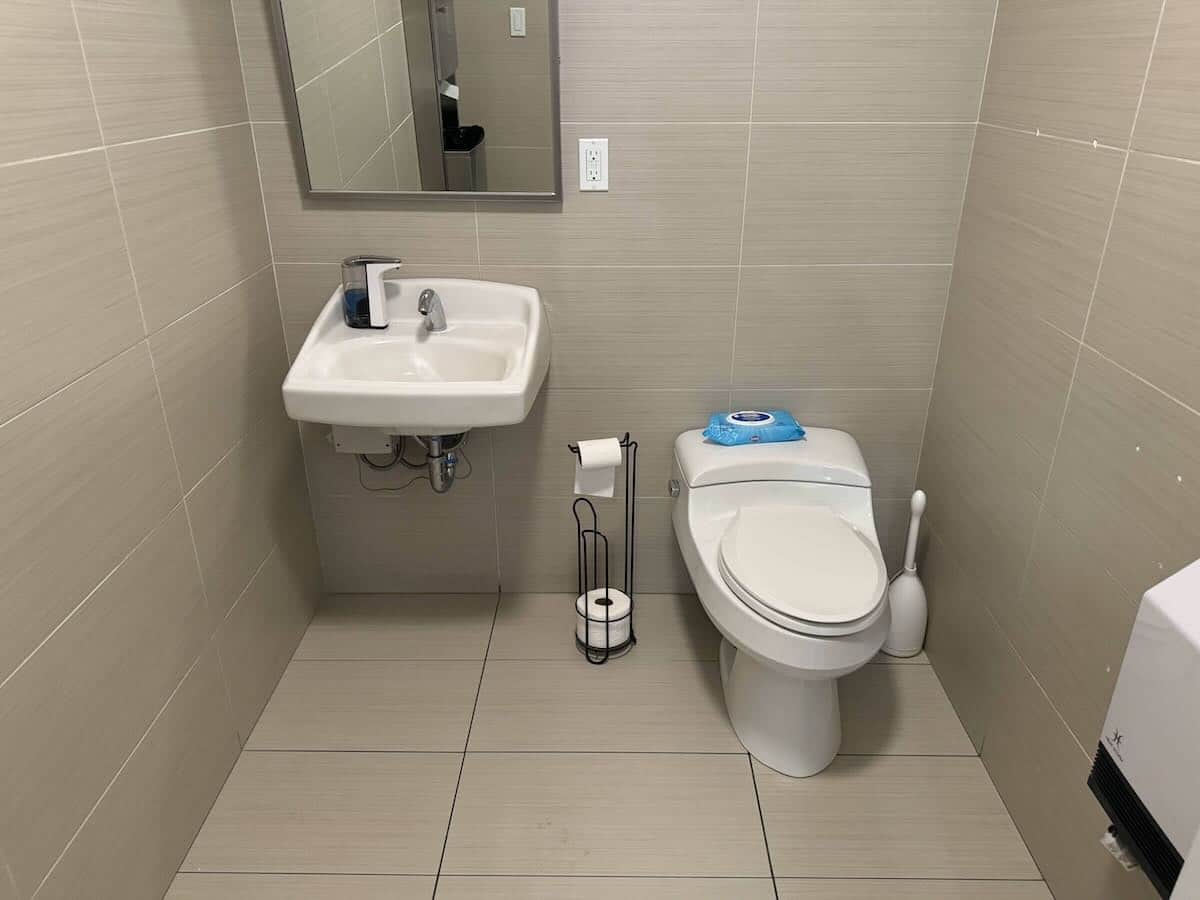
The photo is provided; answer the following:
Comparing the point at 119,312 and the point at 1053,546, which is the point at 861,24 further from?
the point at 119,312

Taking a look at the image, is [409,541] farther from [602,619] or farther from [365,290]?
[365,290]

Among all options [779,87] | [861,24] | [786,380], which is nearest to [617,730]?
[786,380]

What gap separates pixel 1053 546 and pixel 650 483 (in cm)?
96

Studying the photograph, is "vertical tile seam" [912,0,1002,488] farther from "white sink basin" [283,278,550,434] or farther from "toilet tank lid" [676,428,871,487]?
"white sink basin" [283,278,550,434]

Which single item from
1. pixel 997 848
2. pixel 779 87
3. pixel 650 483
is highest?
pixel 779 87

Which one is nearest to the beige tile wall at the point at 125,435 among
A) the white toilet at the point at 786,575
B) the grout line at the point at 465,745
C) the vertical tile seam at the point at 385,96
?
the vertical tile seam at the point at 385,96

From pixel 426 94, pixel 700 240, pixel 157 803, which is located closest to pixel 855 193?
pixel 700 240

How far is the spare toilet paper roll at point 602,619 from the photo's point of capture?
2.00 m

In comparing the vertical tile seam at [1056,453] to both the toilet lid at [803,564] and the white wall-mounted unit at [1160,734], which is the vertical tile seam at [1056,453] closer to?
the toilet lid at [803,564]

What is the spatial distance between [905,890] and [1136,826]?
29.4 inches

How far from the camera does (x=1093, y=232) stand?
51.9 inches

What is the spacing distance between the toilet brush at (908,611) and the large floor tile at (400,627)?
3.41 ft

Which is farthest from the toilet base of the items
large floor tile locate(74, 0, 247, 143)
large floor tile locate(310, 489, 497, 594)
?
large floor tile locate(74, 0, 247, 143)

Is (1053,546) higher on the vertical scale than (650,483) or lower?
higher
